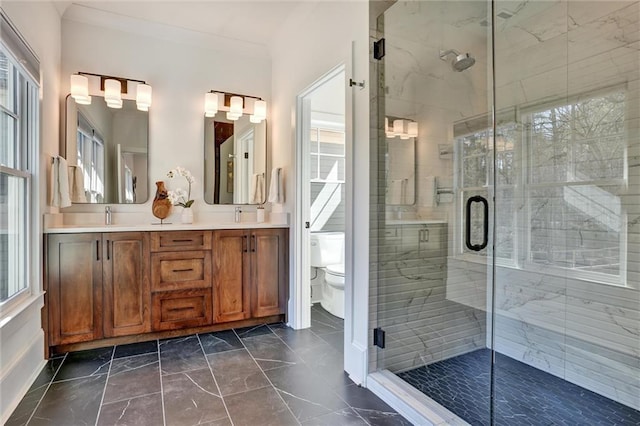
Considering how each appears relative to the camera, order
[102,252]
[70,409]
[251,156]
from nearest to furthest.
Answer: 1. [70,409]
2. [102,252]
3. [251,156]

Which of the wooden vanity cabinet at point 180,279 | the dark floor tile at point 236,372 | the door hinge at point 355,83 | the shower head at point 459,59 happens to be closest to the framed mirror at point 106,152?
the wooden vanity cabinet at point 180,279

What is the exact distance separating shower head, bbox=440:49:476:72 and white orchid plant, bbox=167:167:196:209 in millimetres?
2284

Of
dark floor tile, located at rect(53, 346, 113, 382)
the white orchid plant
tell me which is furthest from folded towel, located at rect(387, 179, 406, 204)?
dark floor tile, located at rect(53, 346, 113, 382)

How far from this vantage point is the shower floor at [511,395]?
1.87m

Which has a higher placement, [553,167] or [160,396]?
[553,167]

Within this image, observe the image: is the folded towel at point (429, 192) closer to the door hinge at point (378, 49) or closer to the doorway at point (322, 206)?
the doorway at point (322, 206)

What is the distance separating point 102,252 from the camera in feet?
8.52

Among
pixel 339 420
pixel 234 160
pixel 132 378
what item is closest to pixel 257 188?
pixel 234 160

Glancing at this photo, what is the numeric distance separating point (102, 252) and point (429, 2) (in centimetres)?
283

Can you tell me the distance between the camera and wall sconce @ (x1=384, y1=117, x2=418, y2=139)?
2.19m

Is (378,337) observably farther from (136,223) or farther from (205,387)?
(136,223)

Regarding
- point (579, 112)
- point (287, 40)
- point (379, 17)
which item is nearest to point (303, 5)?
point (287, 40)

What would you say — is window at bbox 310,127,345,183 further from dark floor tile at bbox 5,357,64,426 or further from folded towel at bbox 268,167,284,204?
dark floor tile at bbox 5,357,64,426

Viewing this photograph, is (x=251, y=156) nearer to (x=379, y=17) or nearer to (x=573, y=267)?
(x=379, y=17)
